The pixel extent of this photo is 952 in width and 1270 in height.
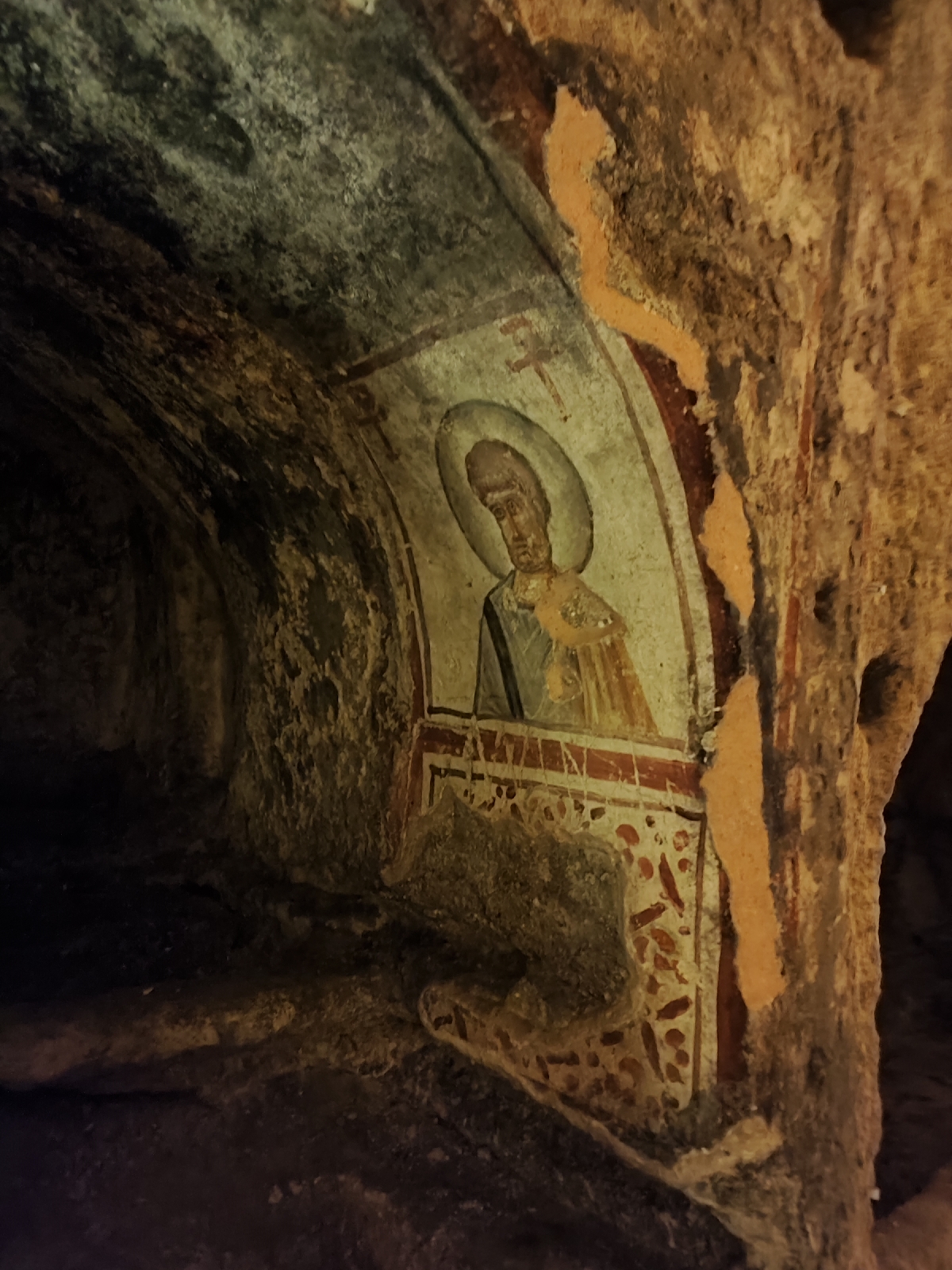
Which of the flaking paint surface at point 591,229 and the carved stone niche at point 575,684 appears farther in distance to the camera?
the carved stone niche at point 575,684

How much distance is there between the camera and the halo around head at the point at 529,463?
2078 millimetres

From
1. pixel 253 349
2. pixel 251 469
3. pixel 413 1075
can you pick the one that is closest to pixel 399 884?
pixel 413 1075

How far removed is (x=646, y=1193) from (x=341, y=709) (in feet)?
5.98

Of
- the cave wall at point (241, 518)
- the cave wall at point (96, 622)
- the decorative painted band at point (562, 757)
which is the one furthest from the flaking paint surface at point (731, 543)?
the cave wall at point (96, 622)

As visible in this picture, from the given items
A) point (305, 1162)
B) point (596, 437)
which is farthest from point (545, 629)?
point (305, 1162)

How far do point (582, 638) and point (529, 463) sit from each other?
47 centimetres

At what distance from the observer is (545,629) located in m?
2.33

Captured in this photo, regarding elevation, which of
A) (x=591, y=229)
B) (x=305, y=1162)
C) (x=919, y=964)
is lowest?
(x=919, y=964)

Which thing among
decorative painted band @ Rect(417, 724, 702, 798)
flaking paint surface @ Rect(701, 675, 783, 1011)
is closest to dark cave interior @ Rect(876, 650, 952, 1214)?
flaking paint surface @ Rect(701, 675, 783, 1011)

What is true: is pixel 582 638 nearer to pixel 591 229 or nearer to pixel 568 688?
pixel 568 688

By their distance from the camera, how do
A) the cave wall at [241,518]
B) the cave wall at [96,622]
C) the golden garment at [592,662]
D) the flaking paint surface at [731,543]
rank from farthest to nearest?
the cave wall at [96,622] → the cave wall at [241,518] → the golden garment at [592,662] → the flaking paint surface at [731,543]

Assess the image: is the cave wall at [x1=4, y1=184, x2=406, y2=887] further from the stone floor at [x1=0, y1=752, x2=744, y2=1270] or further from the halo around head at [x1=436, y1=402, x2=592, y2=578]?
the stone floor at [x1=0, y1=752, x2=744, y2=1270]

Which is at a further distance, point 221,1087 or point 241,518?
point 241,518

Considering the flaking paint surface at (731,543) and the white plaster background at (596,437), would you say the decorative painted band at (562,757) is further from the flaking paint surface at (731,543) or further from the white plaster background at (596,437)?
the flaking paint surface at (731,543)
